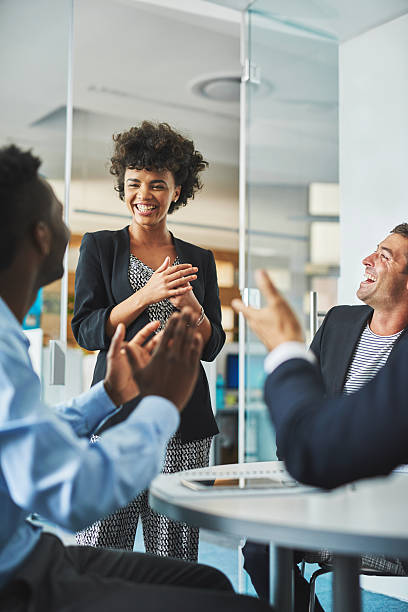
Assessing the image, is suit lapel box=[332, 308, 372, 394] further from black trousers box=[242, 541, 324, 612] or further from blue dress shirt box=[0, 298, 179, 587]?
blue dress shirt box=[0, 298, 179, 587]

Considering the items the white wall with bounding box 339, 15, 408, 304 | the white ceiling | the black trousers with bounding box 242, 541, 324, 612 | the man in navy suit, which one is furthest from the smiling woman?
the white wall with bounding box 339, 15, 408, 304

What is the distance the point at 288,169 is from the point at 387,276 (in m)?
1.40

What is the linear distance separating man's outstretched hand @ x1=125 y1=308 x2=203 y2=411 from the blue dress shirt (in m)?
0.06

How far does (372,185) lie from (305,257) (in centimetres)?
55

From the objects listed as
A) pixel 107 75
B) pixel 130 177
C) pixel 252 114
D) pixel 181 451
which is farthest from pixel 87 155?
pixel 181 451

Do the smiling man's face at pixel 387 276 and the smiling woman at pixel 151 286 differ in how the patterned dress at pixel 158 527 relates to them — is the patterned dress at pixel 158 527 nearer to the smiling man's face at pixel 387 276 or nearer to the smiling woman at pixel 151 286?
the smiling woman at pixel 151 286

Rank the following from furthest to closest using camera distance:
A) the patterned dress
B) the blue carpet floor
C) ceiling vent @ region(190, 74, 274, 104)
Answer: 1. ceiling vent @ region(190, 74, 274, 104)
2. the blue carpet floor
3. the patterned dress

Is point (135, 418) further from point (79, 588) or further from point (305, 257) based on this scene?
point (305, 257)

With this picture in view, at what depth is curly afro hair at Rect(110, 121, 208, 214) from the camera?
91.5 inches

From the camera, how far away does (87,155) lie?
24.6 feet

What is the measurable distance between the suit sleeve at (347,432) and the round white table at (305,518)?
0.27 feet

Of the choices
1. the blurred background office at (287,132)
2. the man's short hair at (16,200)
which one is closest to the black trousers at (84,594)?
the man's short hair at (16,200)

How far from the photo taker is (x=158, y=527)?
6.94 ft

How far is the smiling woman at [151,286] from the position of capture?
6.89 feet
